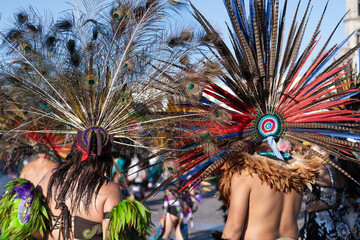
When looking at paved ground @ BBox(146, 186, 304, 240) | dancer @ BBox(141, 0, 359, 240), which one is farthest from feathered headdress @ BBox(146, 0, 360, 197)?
paved ground @ BBox(146, 186, 304, 240)

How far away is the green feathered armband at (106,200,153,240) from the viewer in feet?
9.14

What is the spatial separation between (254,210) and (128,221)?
34.9 inches

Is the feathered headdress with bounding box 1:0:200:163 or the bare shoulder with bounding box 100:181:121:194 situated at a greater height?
the feathered headdress with bounding box 1:0:200:163

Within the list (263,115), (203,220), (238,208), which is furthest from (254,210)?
(203,220)

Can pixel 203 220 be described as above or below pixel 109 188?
below

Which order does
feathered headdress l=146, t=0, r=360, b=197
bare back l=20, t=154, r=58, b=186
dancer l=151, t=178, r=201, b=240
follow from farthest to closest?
1. dancer l=151, t=178, r=201, b=240
2. bare back l=20, t=154, r=58, b=186
3. feathered headdress l=146, t=0, r=360, b=197

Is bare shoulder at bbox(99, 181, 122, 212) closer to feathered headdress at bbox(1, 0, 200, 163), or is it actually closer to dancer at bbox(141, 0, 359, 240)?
feathered headdress at bbox(1, 0, 200, 163)

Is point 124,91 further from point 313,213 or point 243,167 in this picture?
point 313,213

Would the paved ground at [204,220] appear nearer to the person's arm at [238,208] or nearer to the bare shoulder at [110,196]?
the person's arm at [238,208]

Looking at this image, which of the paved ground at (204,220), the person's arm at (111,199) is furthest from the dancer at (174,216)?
the person's arm at (111,199)

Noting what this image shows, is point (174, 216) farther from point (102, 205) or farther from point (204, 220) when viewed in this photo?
point (102, 205)

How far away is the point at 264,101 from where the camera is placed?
3.42 metres

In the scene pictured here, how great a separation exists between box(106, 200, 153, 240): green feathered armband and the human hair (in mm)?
223

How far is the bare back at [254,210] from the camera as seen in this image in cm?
307
